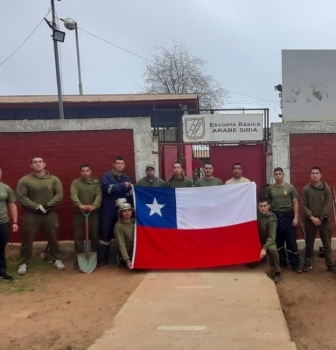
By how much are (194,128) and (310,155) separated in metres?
A: 2.12

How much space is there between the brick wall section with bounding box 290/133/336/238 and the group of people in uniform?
96cm

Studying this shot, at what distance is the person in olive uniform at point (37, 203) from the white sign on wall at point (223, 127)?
2.57 metres

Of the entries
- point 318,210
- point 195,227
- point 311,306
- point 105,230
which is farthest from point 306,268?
point 105,230

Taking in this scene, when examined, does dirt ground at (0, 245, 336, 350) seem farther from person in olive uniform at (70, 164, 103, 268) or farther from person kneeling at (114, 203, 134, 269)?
person in olive uniform at (70, 164, 103, 268)

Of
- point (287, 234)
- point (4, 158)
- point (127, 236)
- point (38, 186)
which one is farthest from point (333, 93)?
point (4, 158)

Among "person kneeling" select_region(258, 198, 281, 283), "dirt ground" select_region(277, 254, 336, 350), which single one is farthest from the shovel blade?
"dirt ground" select_region(277, 254, 336, 350)

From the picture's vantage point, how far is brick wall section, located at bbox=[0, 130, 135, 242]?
24.2 ft

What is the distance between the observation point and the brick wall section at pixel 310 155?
23.7ft

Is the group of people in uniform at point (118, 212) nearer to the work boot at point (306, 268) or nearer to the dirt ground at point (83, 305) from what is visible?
the work boot at point (306, 268)

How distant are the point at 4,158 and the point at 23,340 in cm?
408

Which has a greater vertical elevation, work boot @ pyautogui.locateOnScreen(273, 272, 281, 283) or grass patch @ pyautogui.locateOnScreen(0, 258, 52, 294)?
grass patch @ pyautogui.locateOnScreen(0, 258, 52, 294)

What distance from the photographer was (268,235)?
6172mm

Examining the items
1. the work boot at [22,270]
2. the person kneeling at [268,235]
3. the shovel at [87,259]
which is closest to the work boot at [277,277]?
the person kneeling at [268,235]

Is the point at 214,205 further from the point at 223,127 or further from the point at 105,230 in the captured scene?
the point at 105,230
